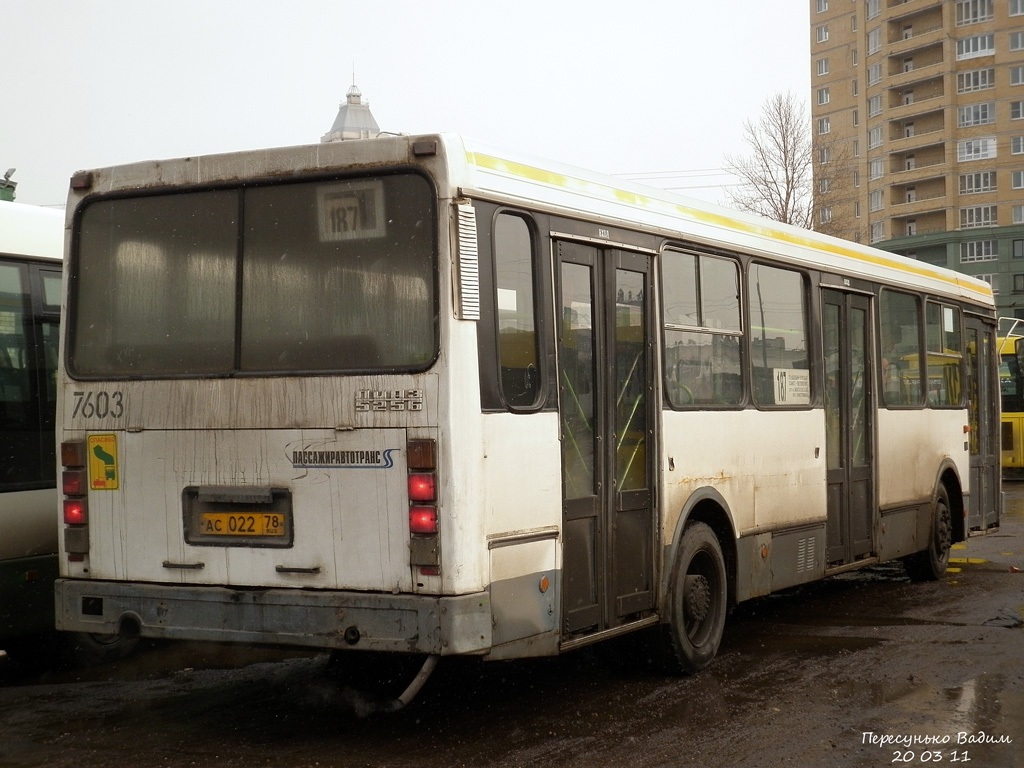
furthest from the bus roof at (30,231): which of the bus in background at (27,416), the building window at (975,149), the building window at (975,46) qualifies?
the building window at (975,46)

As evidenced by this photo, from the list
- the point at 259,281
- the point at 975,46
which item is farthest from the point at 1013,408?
the point at 975,46

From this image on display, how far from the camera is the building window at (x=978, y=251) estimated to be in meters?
83.4

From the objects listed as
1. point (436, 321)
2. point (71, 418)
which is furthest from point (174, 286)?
point (436, 321)

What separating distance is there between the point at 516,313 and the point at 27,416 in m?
3.57

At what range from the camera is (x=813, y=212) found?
4353cm

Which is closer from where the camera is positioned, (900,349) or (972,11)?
(900,349)

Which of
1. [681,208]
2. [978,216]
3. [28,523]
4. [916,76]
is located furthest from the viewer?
[916,76]

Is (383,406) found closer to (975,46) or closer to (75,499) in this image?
(75,499)

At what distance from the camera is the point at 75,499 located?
7.00m

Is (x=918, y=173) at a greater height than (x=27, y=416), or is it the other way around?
(x=918, y=173)

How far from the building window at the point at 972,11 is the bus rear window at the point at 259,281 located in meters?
87.6

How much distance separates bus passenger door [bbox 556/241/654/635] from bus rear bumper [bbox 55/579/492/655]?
3.55 ft

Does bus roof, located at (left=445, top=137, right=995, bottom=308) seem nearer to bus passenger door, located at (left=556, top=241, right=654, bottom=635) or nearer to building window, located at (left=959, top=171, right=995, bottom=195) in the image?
bus passenger door, located at (left=556, top=241, right=654, bottom=635)

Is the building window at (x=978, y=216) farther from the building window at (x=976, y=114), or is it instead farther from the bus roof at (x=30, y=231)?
the bus roof at (x=30, y=231)
